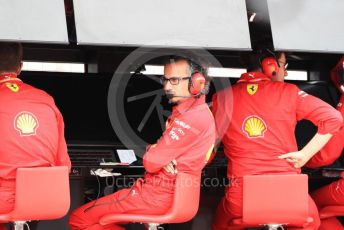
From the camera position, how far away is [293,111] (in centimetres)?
401

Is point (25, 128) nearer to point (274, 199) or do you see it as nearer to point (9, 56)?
point (9, 56)

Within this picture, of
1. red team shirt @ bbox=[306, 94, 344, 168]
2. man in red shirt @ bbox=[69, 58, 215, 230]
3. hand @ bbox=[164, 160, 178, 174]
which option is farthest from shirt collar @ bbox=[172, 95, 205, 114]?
red team shirt @ bbox=[306, 94, 344, 168]

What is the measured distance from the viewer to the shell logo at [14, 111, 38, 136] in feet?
11.8

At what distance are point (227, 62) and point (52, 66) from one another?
4.88 ft

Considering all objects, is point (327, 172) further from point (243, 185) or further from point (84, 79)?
point (84, 79)

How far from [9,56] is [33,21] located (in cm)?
34

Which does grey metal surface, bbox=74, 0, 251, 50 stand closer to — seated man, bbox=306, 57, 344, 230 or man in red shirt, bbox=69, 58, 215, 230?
man in red shirt, bbox=69, 58, 215, 230

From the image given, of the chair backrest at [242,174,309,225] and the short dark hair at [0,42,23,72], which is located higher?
the short dark hair at [0,42,23,72]

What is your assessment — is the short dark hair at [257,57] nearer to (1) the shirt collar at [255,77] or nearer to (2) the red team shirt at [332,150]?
(1) the shirt collar at [255,77]

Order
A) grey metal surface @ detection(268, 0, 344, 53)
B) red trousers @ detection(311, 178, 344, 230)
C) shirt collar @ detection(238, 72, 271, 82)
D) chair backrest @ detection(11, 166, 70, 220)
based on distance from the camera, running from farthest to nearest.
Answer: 1. red trousers @ detection(311, 178, 344, 230)
2. shirt collar @ detection(238, 72, 271, 82)
3. grey metal surface @ detection(268, 0, 344, 53)
4. chair backrest @ detection(11, 166, 70, 220)

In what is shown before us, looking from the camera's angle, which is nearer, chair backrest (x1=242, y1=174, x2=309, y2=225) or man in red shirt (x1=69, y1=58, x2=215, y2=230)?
man in red shirt (x1=69, y1=58, x2=215, y2=230)

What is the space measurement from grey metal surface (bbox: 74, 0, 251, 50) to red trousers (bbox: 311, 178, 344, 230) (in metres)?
1.28

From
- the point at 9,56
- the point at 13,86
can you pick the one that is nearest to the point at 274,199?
the point at 13,86

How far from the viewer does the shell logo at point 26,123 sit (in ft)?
11.8
